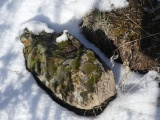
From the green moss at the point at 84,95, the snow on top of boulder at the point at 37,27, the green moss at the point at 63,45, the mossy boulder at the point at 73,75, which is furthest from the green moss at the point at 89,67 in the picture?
the snow on top of boulder at the point at 37,27

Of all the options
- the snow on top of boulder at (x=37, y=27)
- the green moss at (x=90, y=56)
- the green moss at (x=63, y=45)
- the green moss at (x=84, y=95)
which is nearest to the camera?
the green moss at (x=84, y=95)

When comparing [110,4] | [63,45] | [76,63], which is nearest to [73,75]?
[76,63]

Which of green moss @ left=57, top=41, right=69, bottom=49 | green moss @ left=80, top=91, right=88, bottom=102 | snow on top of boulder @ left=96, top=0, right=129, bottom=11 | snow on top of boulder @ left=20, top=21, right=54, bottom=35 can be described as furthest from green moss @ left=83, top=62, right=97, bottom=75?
snow on top of boulder @ left=96, top=0, right=129, bottom=11

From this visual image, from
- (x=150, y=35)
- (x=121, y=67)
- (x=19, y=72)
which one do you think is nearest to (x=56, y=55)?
(x=19, y=72)

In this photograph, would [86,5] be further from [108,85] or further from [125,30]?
[108,85]

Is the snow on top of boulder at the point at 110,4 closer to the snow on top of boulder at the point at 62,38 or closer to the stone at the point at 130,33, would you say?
the stone at the point at 130,33

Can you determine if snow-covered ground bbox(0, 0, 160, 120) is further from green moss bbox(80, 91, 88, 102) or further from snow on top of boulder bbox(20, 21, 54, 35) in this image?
green moss bbox(80, 91, 88, 102)
